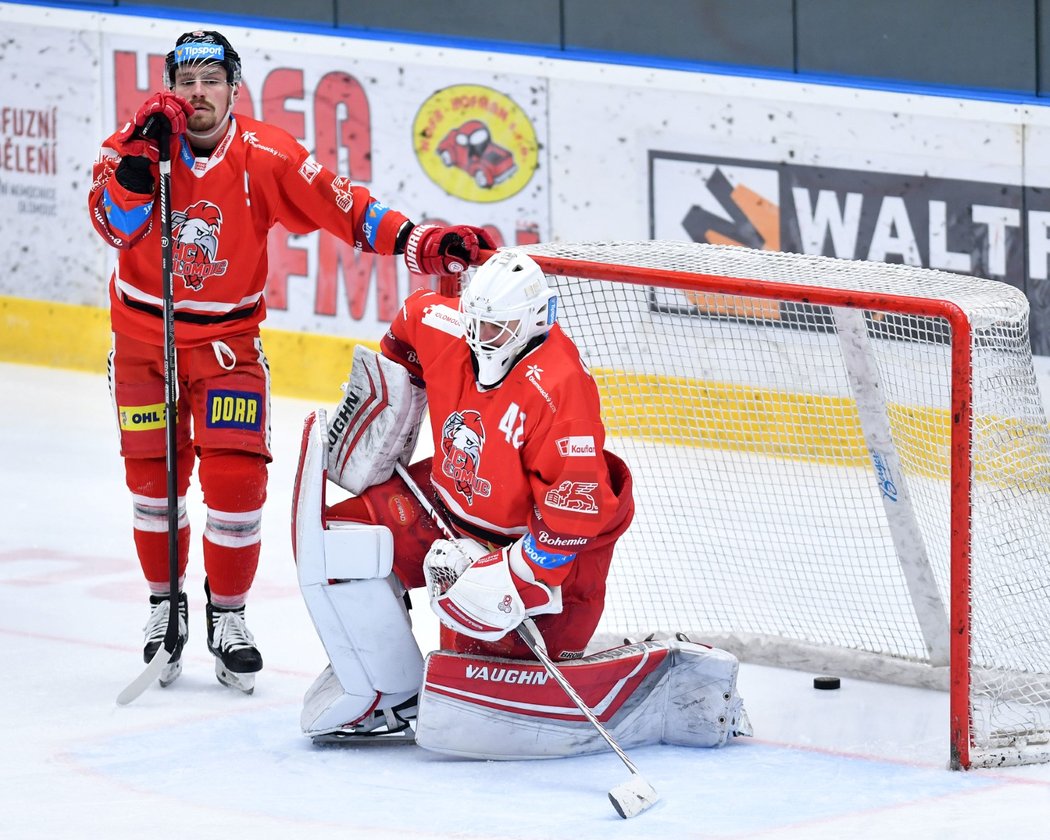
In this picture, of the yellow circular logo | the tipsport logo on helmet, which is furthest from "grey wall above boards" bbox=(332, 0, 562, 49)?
the tipsport logo on helmet

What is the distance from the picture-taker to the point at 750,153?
667cm

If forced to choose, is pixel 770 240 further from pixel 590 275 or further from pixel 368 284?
pixel 590 275

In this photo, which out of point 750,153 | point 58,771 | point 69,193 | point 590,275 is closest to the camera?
point 58,771

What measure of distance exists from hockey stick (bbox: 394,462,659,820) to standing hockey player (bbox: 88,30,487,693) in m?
0.47

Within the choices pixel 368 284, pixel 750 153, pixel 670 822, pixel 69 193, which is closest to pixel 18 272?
pixel 69 193

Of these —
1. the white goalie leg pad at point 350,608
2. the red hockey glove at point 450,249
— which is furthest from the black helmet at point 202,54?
the white goalie leg pad at point 350,608

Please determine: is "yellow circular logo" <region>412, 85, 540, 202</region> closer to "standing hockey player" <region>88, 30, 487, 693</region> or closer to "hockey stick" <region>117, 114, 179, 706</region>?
"standing hockey player" <region>88, 30, 487, 693</region>

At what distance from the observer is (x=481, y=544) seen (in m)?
4.04

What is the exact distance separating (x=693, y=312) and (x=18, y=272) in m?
3.98

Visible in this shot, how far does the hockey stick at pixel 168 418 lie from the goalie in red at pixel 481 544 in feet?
1.21

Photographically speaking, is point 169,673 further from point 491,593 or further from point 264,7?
point 264,7

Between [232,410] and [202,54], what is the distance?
2.51 feet

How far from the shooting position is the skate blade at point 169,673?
4.56m

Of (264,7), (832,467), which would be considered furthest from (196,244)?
(264,7)
